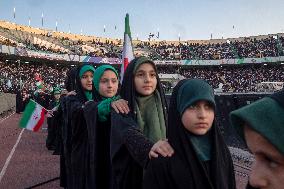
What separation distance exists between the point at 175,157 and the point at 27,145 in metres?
11.7

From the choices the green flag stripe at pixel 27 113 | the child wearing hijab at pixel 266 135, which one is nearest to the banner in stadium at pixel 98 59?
the green flag stripe at pixel 27 113

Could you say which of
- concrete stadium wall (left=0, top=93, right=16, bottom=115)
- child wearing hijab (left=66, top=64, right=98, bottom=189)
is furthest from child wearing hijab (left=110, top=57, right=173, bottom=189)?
concrete stadium wall (left=0, top=93, right=16, bottom=115)

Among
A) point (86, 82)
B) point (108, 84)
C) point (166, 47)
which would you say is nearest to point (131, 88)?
point (108, 84)

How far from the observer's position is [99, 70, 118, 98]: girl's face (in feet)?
13.8

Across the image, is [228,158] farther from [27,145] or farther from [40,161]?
[27,145]

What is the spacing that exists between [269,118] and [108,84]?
10.5 feet

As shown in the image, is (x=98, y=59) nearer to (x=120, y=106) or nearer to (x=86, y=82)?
(x=86, y=82)

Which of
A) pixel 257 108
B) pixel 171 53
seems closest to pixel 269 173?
pixel 257 108

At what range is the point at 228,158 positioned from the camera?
7.66 feet

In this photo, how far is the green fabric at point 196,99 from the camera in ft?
7.13

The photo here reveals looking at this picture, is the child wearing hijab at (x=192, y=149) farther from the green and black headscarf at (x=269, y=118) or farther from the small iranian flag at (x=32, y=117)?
the small iranian flag at (x=32, y=117)

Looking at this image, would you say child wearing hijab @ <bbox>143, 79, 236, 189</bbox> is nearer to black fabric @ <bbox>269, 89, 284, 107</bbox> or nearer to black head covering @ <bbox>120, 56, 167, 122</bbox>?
black head covering @ <bbox>120, 56, 167, 122</bbox>

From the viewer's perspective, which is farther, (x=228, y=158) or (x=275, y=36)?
(x=275, y=36)

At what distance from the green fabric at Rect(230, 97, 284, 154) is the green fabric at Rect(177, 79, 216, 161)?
1.03m
